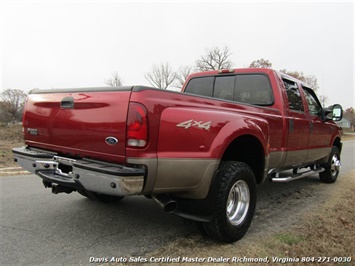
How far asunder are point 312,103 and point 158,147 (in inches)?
161

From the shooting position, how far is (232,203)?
3521 millimetres

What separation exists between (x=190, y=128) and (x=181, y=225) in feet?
5.00

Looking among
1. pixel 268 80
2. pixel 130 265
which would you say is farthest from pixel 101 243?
pixel 268 80

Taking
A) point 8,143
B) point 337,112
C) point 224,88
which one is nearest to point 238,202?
point 224,88

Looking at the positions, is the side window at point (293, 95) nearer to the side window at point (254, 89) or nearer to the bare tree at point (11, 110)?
the side window at point (254, 89)

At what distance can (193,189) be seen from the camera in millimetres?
3021

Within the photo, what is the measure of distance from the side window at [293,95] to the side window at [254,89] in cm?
40

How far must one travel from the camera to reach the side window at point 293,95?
193 inches

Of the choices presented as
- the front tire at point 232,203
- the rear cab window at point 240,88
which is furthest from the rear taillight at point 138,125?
the rear cab window at point 240,88

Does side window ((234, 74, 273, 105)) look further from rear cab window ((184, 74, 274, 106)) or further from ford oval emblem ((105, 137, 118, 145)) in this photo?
ford oval emblem ((105, 137, 118, 145))

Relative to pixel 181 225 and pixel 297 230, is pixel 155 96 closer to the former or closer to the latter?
pixel 181 225

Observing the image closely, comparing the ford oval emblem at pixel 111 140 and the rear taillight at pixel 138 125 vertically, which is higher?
the rear taillight at pixel 138 125

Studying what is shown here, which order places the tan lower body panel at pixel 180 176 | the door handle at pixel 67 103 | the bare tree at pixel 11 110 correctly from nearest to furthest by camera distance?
the tan lower body panel at pixel 180 176, the door handle at pixel 67 103, the bare tree at pixel 11 110

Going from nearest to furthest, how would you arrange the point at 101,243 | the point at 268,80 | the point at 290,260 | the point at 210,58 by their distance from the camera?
the point at 290,260 < the point at 101,243 < the point at 268,80 < the point at 210,58
